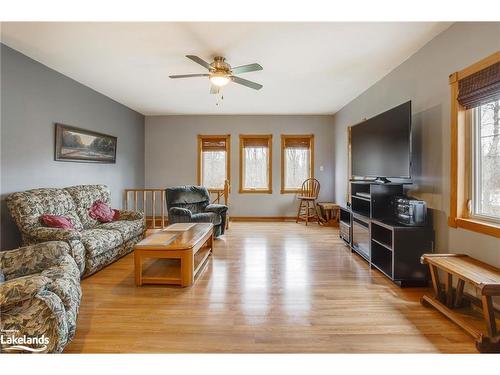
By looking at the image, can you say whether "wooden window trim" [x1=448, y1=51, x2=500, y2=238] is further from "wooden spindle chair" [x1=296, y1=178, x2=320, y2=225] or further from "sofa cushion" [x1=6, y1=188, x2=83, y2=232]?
"sofa cushion" [x1=6, y1=188, x2=83, y2=232]

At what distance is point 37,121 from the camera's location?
3.36 metres

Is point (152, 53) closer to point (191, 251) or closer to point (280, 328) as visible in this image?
point (191, 251)

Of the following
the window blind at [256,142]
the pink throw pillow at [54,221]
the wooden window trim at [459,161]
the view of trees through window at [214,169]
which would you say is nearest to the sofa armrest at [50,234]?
the pink throw pillow at [54,221]

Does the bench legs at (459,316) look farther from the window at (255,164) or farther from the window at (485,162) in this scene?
the window at (255,164)

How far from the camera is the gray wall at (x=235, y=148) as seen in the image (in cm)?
659

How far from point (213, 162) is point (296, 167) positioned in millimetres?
2133

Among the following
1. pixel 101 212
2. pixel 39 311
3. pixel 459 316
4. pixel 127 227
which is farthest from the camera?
pixel 101 212

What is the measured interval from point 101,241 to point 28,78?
7.19ft

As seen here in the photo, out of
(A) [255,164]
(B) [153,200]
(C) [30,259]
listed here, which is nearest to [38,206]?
(C) [30,259]

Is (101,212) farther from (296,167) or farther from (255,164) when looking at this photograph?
(296,167)

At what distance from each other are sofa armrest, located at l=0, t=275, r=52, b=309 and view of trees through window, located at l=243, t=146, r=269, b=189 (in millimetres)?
5322

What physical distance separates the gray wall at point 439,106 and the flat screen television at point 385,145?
0.21 m

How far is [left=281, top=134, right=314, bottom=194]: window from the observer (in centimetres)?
662
